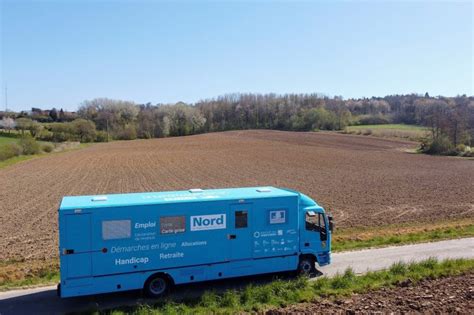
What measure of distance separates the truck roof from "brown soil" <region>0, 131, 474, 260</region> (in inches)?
278

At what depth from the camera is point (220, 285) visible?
1458cm

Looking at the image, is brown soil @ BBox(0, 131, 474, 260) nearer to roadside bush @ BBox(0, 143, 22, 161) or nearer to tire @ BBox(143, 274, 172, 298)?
roadside bush @ BBox(0, 143, 22, 161)

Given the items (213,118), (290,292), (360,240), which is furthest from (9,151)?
(213,118)

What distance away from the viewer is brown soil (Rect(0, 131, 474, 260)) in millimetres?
26297

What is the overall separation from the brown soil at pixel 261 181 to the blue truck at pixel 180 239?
24.6 feet

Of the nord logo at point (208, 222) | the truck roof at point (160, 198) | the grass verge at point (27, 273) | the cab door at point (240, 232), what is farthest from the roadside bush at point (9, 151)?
the cab door at point (240, 232)

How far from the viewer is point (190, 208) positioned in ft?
44.9

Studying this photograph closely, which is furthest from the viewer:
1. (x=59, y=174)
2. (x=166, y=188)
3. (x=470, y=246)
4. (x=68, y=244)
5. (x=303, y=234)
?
(x=59, y=174)

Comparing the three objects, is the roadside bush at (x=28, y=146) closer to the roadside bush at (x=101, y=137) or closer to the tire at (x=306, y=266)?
the roadside bush at (x=101, y=137)

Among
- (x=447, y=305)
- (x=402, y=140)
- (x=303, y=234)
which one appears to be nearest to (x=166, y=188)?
(x=303, y=234)

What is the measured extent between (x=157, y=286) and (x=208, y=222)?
246 cm

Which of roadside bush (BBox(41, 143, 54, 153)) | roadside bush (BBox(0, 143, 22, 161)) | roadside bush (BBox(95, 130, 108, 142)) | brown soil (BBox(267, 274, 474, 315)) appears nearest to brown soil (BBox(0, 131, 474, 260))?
roadside bush (BBox(0, 143, 22, 161))

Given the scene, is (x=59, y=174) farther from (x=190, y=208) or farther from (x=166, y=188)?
(x=190, y=208)

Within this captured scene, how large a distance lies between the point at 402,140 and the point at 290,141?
25.0 meters
